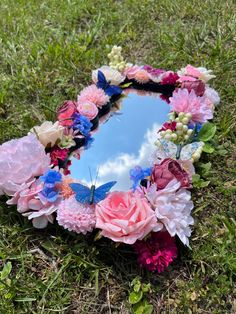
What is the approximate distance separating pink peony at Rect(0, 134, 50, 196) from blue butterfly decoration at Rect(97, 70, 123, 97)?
0.55 metres

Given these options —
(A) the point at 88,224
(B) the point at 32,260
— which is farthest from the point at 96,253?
(B) the point at 32,260

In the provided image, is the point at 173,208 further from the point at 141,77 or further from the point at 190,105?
the point at 141,77

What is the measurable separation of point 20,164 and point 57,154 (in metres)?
0.20

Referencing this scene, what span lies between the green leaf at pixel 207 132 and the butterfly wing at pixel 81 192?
589 mm

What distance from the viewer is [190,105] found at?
6.71 feet

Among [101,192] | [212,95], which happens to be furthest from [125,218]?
[212,95]

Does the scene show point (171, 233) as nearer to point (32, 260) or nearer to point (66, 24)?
point (32, 260)

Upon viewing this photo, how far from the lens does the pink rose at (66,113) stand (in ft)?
6.45

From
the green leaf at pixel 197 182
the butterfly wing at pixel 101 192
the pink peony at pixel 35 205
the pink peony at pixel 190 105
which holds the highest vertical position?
the pink peony at pixel 190 105

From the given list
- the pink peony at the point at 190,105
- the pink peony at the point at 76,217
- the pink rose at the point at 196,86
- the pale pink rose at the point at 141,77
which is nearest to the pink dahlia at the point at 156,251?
the pink peony at the point at 76,217

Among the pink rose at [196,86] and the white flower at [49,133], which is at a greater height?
the pink rose at [196,86]

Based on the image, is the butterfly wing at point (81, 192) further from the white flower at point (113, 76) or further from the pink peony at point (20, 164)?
the white flower at point (113, 76)

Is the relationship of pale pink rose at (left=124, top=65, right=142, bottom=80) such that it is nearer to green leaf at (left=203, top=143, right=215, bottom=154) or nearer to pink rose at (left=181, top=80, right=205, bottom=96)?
pink rose at (left=181, top=80, right=205, bottom=96)

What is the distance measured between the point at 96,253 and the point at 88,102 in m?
0.71
